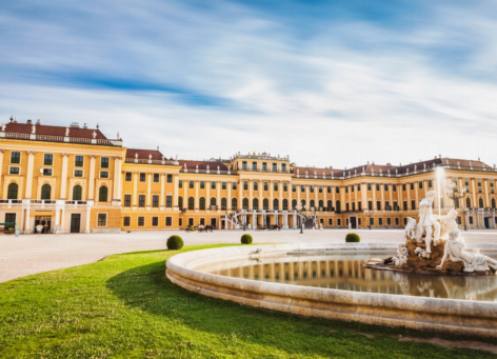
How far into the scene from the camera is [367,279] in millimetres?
9461

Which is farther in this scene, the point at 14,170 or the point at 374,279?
the point at 14,170

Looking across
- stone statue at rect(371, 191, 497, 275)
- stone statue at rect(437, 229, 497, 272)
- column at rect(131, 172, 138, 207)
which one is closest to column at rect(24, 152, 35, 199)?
column at rect(131, 172, 138, 207)

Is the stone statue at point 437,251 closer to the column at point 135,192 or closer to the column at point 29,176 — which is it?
the column at point 29,176

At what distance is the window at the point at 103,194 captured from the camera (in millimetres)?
44688

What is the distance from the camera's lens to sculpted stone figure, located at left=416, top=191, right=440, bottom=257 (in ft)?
33.8

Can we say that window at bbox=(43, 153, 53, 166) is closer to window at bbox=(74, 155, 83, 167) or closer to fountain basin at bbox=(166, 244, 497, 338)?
window at bbox=(74, 155, 83, 167)

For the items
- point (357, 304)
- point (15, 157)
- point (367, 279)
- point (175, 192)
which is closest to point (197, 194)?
point (175, 192)

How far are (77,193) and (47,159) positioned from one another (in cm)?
562

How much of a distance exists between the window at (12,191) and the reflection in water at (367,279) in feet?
133

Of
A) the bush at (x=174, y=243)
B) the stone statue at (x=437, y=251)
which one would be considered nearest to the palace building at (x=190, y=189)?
the bush at (x=174, y=243)

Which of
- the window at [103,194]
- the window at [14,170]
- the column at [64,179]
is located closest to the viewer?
the window at [14,170]

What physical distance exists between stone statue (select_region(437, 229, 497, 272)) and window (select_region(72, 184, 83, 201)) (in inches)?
1715

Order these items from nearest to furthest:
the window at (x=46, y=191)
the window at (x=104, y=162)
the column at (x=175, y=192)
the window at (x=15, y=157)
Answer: the window at (x=15, y=157) < the window at (x=46, y=191) < the window at (x=104, y=162) < the column at (x=175, y=192)

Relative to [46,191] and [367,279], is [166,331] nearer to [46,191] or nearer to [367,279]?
[367,279]
